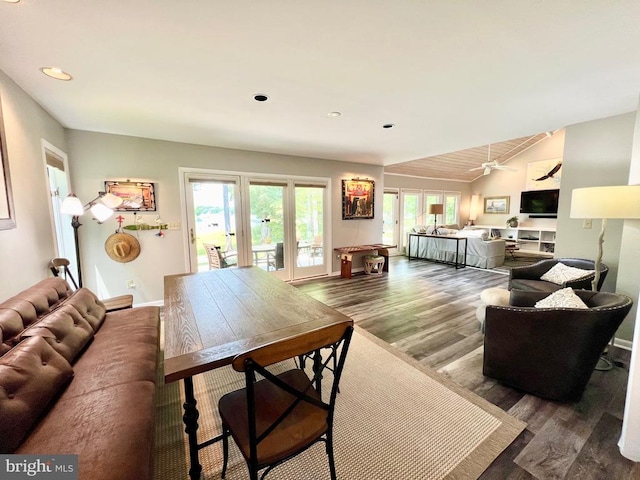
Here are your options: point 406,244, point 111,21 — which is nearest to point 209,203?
point 111,21

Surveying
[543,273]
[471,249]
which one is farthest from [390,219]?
[543,273]

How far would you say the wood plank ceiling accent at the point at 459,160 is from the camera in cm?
716

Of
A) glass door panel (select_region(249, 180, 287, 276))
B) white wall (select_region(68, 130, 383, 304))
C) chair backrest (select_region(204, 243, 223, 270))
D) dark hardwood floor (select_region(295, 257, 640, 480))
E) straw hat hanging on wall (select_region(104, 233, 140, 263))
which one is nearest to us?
dark hardwood floor (select_region(295, 257, 640, 480))

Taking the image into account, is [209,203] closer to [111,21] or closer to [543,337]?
[111,21]

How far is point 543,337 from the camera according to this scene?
179cm

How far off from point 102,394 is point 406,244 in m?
7.79

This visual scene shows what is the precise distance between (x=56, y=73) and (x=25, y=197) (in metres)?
0.97

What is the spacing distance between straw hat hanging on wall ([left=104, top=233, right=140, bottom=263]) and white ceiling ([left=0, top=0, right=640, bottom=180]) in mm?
1392

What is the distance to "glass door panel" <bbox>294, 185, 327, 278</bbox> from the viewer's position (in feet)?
16.4

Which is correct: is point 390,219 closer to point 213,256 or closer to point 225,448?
point 213,256

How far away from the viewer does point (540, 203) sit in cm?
820

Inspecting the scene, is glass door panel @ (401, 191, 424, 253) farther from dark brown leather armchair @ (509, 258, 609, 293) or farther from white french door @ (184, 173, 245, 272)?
white french door @ (184, 173, 245, 272)

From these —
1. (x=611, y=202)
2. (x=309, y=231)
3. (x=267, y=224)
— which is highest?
(x=611, y=202)

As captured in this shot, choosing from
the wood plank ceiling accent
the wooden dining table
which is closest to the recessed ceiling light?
the wooden dining table
